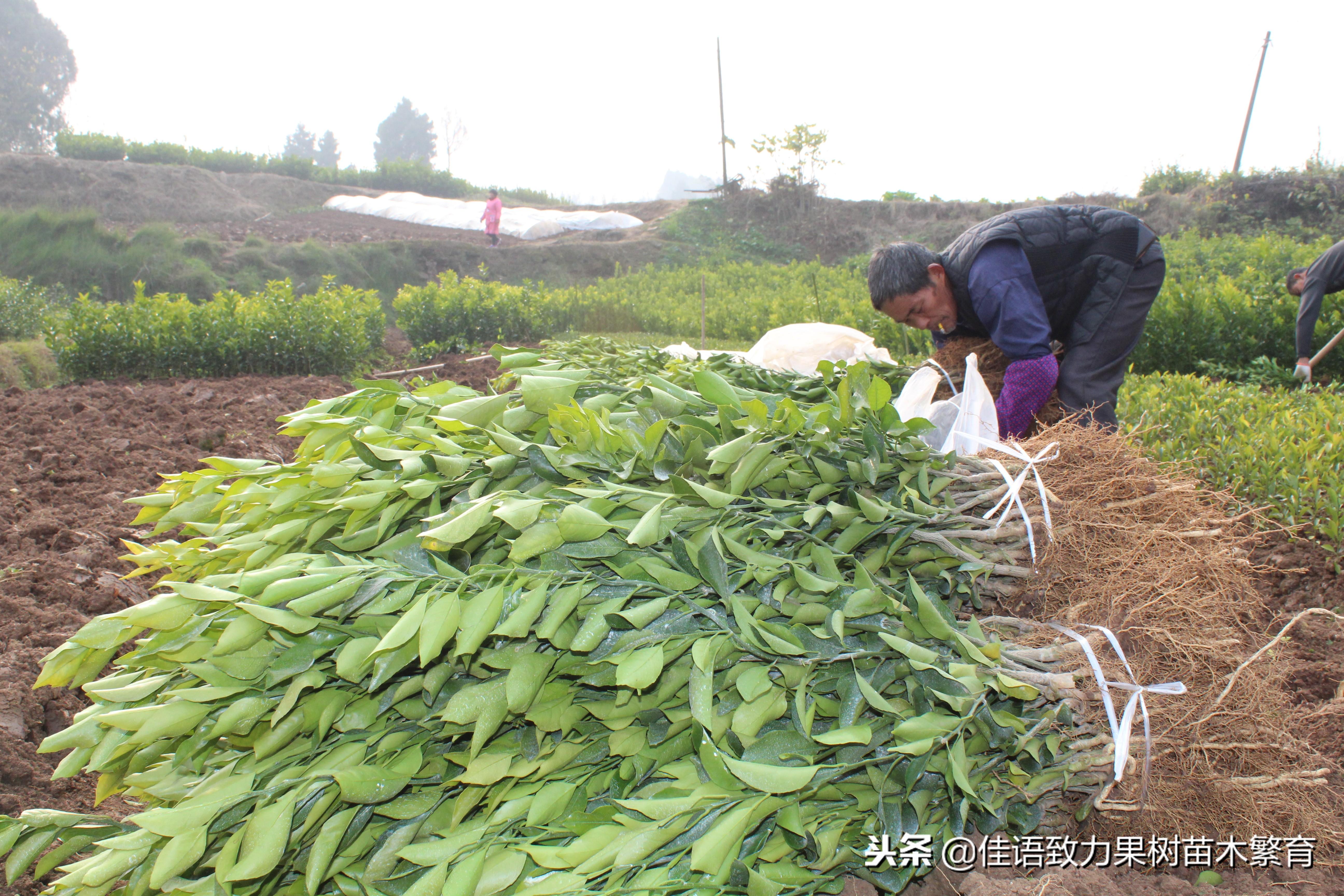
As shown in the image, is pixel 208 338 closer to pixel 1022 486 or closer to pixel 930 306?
pixel 930 306

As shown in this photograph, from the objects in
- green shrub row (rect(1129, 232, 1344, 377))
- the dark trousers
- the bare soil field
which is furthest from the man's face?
green shrub row (rect(1129, 232, 1344, 377))

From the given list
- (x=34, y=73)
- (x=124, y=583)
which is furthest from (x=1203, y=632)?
(x=34, y=73)

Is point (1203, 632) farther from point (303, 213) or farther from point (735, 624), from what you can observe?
point (303, 213)

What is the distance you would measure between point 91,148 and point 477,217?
13928 millimetres

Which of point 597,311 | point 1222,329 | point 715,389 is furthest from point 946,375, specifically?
point 597,311

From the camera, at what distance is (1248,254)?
10.9 metres

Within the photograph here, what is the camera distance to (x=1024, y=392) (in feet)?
7.79

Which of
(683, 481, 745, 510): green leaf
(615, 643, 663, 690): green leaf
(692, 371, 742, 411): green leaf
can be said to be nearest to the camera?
(615, 643, 663, 690): green leaf

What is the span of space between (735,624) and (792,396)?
0.94m

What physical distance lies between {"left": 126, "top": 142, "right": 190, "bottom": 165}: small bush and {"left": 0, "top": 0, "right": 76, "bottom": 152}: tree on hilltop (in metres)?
11.3

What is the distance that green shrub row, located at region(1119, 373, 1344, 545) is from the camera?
2939 millimetres

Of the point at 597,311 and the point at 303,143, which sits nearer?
the point at 597,311

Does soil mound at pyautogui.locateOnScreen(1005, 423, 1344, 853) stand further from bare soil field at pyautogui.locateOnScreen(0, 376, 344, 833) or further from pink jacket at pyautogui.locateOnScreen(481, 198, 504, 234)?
pink jacket at pyautogui.locateOnScreen(481, 198, 504, 234)

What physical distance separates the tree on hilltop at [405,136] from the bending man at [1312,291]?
53920mm
